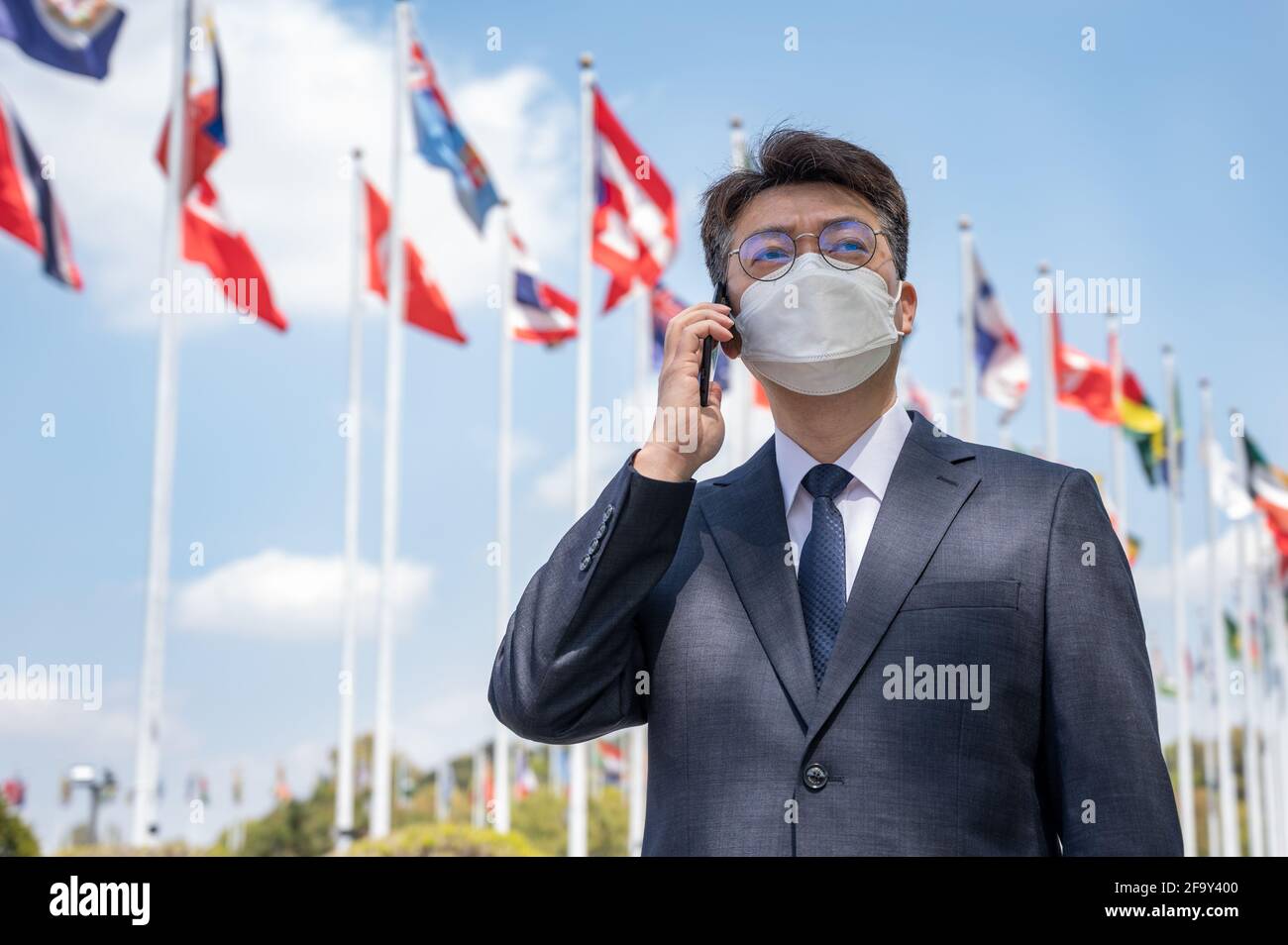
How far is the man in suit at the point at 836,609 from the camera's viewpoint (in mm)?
2129

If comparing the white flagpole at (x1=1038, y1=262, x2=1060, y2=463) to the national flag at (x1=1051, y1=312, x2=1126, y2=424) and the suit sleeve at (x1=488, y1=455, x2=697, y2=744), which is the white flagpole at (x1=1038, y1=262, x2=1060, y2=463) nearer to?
the national flag at (x1=1051, y1=312, x2=1126, y2=424)

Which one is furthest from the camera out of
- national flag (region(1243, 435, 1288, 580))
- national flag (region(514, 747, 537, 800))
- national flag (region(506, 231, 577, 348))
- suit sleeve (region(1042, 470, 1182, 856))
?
national flag (region(514, 747, 537, 800))

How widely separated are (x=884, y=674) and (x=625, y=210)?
13.3 meters

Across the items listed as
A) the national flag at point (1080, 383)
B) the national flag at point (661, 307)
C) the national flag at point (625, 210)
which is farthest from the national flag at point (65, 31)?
the national flag at point (1080, 383)

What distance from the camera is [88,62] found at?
1169 centimetres

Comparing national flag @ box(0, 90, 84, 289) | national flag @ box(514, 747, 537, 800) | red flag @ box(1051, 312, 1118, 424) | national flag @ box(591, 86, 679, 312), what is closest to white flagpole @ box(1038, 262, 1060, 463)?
red flag @ box(1051, 312, 1118, 424)

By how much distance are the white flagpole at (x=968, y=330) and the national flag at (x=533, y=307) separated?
5.70 metres

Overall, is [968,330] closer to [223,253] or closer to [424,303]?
[424,303]

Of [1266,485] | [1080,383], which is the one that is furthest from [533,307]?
[1266,485]

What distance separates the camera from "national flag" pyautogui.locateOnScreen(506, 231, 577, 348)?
1680 cm

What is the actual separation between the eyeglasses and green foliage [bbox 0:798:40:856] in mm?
16500
